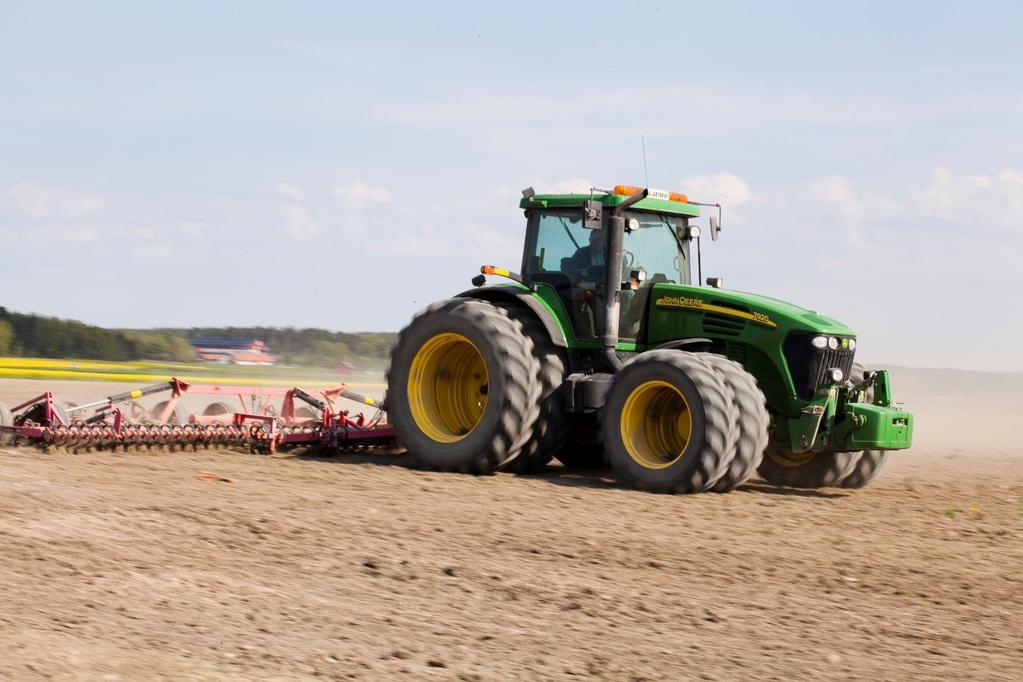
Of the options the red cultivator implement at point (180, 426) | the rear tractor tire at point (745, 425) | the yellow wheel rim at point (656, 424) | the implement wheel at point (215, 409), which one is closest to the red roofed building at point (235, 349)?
the implement wheel at point (215, 409)

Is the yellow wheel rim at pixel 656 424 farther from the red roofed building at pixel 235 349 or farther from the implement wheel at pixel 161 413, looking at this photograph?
the red roofed building at pixel 235 349

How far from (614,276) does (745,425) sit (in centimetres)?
188

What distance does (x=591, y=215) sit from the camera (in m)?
10.3

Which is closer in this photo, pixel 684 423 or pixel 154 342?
pixel 684 423

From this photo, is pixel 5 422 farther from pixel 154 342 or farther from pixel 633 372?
pixel 154 342

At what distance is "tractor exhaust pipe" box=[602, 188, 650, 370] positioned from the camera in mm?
10320

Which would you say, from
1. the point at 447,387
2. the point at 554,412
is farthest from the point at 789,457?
the point at 447,387

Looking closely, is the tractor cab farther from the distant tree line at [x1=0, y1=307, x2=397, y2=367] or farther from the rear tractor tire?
the distant tree line at [x1=0, y1=307, x2=397, y2=367]

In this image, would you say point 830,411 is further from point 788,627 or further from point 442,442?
point 788,627

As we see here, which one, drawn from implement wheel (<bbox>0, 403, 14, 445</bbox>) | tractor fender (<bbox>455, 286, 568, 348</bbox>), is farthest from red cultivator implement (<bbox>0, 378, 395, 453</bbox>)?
tractor fender (<bbox>455, 286, 568, 348</bbox>)

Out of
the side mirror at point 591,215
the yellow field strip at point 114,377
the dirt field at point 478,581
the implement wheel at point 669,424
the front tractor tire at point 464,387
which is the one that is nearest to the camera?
the dirt field at point 478,581

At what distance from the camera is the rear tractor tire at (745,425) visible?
914cm

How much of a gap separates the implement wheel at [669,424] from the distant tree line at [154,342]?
14856 millimetres

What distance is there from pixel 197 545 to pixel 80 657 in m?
2.00
